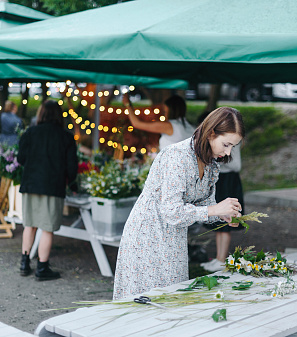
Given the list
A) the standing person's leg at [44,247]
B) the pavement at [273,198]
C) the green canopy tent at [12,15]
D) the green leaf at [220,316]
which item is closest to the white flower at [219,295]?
the green leaf at [220,316]

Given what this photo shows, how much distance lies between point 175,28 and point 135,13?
82cm

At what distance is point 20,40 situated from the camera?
4.67 meters

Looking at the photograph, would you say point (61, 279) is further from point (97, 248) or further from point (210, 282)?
point (210, 282)

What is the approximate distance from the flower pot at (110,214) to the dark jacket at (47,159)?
36 cm

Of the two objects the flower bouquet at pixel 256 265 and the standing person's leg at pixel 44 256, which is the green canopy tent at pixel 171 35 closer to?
the flower bouquet at pixel 256 265

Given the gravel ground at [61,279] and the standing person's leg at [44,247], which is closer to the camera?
the gravel ground at [61,279]

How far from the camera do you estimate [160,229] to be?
3137mm

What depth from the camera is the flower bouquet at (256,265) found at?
332 centimetres

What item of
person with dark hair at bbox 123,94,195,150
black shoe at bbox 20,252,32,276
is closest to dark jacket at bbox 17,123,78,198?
black shoe at bbox 20,252,32,276

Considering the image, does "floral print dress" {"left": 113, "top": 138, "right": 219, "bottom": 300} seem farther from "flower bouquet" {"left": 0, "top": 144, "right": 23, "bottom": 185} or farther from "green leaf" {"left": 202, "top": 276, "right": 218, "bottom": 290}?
"flower bouquet" {"left": 0, "top": 144, "right": 23, "bottom": 185}

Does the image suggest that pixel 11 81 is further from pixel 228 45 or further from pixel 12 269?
pixel 228 45

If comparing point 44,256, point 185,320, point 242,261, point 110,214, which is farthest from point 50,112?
point 185,320

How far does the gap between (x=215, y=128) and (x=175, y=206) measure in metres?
0.44

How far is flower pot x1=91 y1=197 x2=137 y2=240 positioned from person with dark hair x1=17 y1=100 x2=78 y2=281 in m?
0.35
